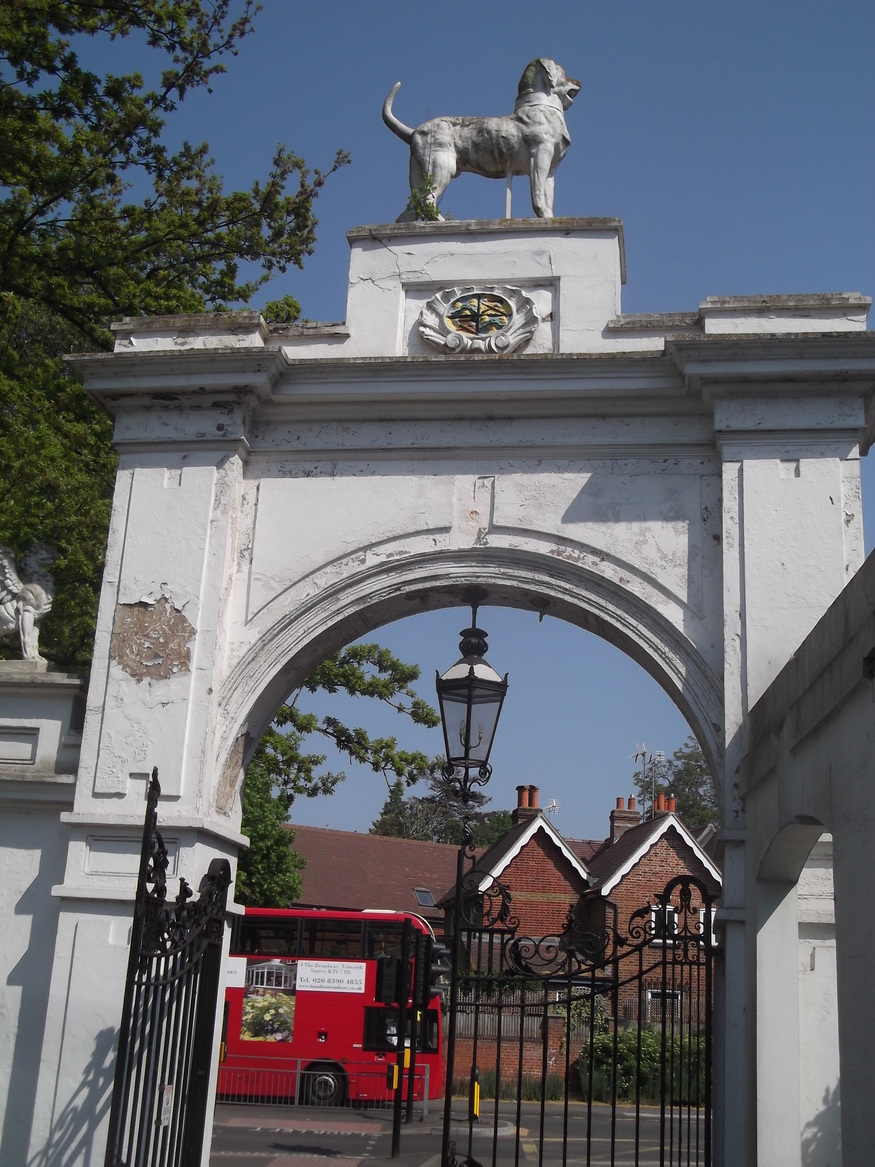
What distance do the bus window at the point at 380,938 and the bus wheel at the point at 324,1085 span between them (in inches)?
68.8

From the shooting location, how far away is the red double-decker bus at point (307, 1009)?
18.2 metres

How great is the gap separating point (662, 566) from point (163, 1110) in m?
4.05

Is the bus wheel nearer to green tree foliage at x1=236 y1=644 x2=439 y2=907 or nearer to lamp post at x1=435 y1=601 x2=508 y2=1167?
green tree foliage at x1=236 y1=644 x2=439 y2=907

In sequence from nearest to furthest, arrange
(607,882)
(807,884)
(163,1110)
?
(163,1110) → (807,884) → (607,882)

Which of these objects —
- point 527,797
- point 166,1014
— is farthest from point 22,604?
point 527,797

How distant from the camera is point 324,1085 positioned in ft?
59.7

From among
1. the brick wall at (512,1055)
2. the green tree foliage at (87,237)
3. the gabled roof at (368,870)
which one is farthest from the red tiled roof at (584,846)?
the green tree foliage at (87,237)

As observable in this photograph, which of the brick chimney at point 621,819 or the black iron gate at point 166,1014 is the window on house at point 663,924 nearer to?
the black iron gate at point 166,1014

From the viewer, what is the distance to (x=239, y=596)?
303 inches

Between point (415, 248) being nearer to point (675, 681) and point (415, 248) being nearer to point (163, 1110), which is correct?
point (675, 681)

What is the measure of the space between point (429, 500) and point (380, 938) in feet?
40.5

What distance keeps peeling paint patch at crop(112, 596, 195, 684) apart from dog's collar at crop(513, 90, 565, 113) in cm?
437

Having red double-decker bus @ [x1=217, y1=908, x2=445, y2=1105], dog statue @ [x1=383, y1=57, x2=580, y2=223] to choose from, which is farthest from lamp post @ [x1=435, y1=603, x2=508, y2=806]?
red double-decker bus @ [x1=217, y1=908, x2=445, y2=1105]

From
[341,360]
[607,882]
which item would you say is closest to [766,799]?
[341,360]
